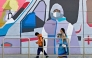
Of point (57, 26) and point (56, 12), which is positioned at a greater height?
point (56, 12)

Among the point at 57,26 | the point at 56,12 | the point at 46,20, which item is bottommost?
the point at 57,26

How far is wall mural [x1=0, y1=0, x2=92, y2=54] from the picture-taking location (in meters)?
18.0

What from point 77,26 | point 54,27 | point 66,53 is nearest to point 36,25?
point 54,27

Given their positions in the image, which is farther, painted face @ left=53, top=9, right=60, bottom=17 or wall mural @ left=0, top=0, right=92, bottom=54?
painted face @ left=53, top=9, right=60, bottom=17

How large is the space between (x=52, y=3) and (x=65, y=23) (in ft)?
4.22

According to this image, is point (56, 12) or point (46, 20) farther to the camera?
point (56, 12)

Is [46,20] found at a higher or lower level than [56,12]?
lower

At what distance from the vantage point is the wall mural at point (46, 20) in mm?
18016

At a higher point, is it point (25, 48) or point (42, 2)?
point (42, 2)

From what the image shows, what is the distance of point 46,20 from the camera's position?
711 inches

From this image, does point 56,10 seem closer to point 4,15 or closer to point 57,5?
point 57,5

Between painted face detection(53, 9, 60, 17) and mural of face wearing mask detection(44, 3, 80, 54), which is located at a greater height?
painted face detection(53, 9, 60, 17)

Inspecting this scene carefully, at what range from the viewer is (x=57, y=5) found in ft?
59.6

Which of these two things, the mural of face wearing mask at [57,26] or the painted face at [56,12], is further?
the painted face at [56,12]
